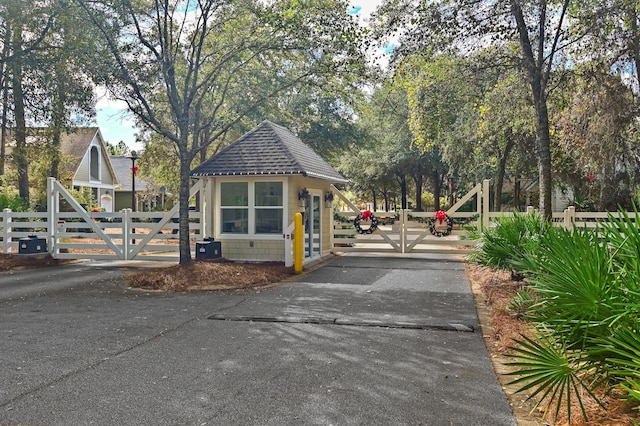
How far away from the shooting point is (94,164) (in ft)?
111

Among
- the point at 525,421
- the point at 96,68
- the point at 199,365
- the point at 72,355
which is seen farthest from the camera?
the point at 96,68

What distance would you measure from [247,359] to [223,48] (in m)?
8.60

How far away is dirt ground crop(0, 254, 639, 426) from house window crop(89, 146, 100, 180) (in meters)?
20.8

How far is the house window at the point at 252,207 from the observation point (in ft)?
44.2

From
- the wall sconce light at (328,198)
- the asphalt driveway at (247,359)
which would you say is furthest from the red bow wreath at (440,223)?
the asphalt driveway at (247,359)

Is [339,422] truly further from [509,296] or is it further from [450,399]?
[509,296]

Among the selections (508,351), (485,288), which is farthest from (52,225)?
(508,351)

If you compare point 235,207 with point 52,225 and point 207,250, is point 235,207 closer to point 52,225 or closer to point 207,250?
point 207,250

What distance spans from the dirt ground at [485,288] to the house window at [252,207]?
1.25 meters

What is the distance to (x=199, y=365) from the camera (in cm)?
495

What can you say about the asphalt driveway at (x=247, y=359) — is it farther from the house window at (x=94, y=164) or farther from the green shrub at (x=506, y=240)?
the house window at (x=94, y=164)

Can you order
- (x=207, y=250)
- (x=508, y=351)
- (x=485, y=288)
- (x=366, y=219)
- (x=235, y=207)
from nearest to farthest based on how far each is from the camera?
(x=508, y=351) < (x=485, y=288) < (x=207, y=250) < (x=235, y=207) < (x=366, y=219)

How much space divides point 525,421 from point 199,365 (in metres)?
2.99

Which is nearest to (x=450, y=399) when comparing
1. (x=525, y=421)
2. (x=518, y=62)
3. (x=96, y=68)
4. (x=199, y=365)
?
(x=525, y=421)
